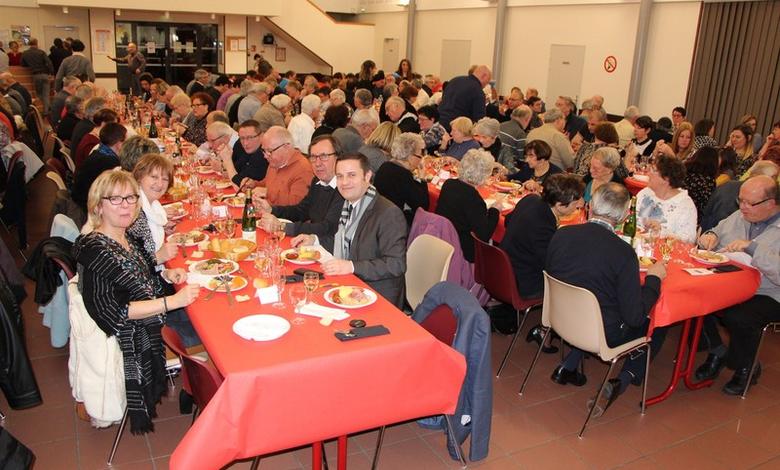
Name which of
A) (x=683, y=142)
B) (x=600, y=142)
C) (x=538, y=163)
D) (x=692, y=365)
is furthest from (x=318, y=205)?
(x=683, y=142)

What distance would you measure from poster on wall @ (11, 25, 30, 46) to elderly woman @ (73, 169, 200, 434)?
622 inches

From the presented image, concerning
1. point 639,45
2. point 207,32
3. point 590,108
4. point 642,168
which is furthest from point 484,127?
point 207,32

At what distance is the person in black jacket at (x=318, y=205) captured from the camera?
13.9ft

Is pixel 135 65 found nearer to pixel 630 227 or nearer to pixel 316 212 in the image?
pixel 316 212

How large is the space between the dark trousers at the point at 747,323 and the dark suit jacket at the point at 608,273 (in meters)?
1.03

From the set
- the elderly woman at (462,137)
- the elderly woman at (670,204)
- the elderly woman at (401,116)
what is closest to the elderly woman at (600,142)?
the elderly woman at (462,137)

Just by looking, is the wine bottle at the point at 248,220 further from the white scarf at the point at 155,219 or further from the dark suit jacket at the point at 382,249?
the dark suit jacket at the point at 382,249

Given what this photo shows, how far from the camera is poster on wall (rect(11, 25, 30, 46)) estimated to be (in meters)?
15.8

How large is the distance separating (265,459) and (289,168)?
100 inches

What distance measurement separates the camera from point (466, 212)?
15.2ft

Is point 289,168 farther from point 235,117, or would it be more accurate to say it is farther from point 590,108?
point 590,108

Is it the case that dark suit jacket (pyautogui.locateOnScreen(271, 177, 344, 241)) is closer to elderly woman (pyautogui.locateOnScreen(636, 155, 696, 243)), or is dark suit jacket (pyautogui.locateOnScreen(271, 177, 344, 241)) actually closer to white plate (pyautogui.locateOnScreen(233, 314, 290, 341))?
white plate (pyautogui.locateOnScreen(233, 314, 290, 341))

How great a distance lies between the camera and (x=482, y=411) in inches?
121

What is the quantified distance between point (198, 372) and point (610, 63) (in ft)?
35.8
